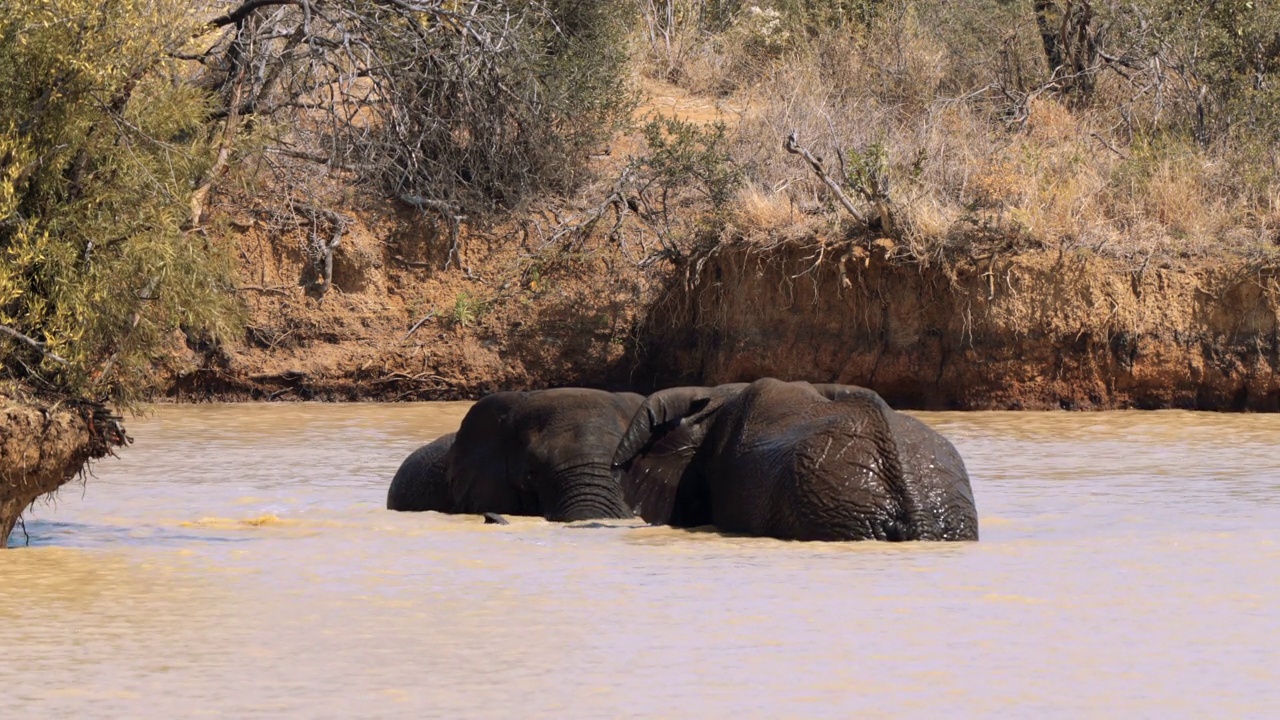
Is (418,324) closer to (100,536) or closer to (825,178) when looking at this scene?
(825,178)

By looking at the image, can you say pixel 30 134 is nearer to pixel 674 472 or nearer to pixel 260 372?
pixel 674 472

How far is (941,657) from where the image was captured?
18.5 feet

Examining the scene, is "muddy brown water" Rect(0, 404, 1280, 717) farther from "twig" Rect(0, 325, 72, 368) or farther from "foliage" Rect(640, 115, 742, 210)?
"foliage" Rect(640, 115, 742, 210)

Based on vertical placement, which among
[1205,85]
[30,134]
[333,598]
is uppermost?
[1205,85]

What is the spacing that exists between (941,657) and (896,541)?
8.42 ft

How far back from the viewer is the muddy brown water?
5.15 m

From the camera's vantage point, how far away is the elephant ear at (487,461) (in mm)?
10070

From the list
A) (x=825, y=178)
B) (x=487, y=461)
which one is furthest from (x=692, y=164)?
(x=487, y=461)

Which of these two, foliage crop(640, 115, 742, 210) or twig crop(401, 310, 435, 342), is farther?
foliage crop(640, 115, 742, 210)

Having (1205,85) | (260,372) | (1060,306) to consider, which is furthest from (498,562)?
(1205,85)

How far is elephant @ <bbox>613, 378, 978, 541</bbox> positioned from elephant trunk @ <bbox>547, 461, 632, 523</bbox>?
0.40 meters

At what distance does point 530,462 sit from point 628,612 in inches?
139

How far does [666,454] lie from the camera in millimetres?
9164

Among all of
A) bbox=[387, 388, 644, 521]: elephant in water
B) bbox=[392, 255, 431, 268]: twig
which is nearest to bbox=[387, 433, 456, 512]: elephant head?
bbox=[387, 388, 644, 521]: elephant in water
